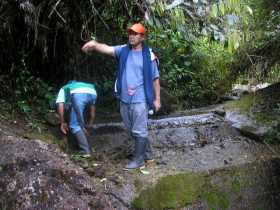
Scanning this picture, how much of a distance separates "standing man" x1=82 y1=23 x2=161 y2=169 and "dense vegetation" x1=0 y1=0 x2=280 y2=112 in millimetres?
435

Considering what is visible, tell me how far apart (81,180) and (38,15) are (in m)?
2.65

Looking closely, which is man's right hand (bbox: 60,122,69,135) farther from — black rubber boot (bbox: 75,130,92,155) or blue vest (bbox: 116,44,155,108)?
blue vest (bbox: 116,44,155,108)

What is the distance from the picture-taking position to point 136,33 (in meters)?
6.81

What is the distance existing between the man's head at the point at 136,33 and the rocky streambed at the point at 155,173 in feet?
5.24

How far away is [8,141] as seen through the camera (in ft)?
20.6

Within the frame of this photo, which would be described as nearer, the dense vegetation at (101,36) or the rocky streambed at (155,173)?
the rocky streambed at (155,173)

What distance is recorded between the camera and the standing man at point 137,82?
22.9ft

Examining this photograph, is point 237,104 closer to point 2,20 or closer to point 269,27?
point 269,27

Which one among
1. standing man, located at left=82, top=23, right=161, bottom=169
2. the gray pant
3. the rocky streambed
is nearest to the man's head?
standing man, located at left=82, top=23, right=161, bottom=169

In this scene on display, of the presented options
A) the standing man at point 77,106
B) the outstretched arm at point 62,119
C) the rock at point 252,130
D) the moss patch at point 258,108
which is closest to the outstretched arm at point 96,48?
the standing man at point 77,106

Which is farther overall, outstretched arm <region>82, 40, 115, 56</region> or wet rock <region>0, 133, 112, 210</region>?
outstretched arm <region>82, 40, 115, 56</region>

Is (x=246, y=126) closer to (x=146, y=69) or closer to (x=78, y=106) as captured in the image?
(x=146, y=69)

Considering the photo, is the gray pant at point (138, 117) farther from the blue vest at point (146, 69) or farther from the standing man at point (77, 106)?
the standing man at point (77, 106)

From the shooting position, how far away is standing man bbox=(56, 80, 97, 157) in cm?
733
